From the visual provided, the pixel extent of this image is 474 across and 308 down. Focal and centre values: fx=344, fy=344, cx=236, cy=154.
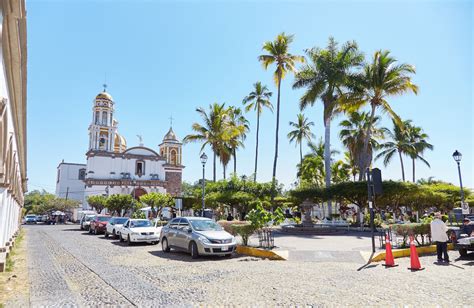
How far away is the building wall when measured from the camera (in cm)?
7106

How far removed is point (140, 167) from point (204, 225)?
160ft

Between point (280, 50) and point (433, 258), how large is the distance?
2426 centimetres

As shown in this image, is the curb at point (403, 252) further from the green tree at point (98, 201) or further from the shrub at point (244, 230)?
the green tree at point (98, 201)

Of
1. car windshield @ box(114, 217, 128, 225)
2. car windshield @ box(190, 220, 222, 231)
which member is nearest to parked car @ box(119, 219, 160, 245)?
car windshield @ box(114, 217, 128, 225)

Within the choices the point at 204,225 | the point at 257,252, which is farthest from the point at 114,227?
the point at 257,252

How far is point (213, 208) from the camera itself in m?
32.8

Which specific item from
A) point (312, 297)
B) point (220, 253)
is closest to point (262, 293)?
point (312, 297)

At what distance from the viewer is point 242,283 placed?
8016 mm

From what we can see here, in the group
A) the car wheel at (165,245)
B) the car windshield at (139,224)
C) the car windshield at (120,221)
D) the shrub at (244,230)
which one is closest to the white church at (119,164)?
the car windshield at (120,221)

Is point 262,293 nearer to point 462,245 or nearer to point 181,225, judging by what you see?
point 181,225

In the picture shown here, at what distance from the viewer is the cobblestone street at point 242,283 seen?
659 centimetres

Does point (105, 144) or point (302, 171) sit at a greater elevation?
point (105, 144)

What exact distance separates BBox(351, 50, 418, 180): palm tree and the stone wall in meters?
42.2

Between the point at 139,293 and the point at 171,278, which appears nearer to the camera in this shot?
the point at 139,293
